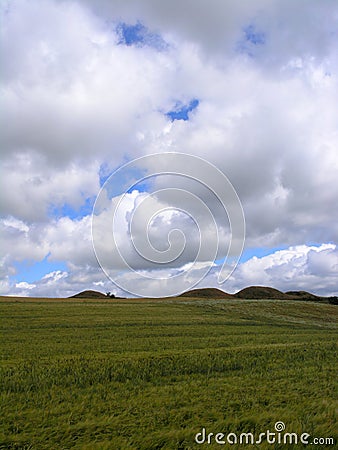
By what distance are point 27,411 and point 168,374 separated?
19.6ft

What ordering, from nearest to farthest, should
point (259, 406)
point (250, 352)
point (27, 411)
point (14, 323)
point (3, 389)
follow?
point (27, 411), point (259, 406), point (3, 389), point (250, 352), point (14, 323)

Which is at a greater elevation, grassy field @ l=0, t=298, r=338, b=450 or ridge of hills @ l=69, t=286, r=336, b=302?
ridge of hills @ l=69, t=286, r=336, b=302

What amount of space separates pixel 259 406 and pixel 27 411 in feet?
19.4

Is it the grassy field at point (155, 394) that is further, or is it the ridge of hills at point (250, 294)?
the ridge of hills at point (250, 294)

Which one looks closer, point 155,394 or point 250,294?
point 155,394

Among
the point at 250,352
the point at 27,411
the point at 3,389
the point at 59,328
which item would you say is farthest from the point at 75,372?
the point at 59,328

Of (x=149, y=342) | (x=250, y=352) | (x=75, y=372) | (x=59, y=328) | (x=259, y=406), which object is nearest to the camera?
(x=259, y=406)

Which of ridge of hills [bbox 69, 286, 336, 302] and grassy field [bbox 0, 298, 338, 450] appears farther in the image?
ridge of hills [bbox 69, 286, 336, 302]

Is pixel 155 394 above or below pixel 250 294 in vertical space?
below

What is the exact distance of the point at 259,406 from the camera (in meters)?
10.8

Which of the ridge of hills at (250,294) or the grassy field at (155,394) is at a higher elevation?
the ridge of hills at (250,294)

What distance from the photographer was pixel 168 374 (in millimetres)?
14859

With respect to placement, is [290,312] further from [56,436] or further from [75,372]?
[56,436]

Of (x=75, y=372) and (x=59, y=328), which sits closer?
(x=75, y=372)
